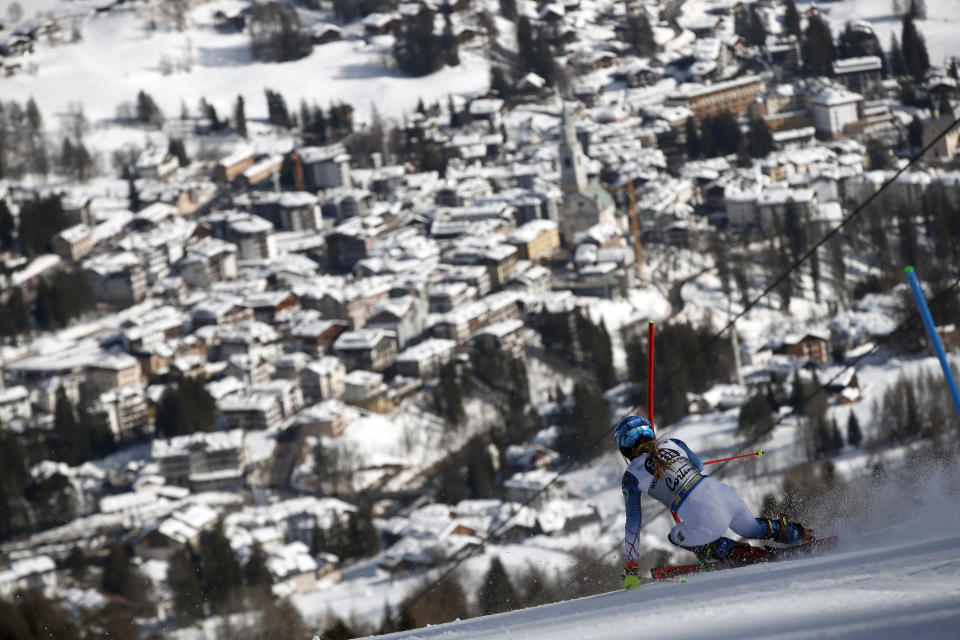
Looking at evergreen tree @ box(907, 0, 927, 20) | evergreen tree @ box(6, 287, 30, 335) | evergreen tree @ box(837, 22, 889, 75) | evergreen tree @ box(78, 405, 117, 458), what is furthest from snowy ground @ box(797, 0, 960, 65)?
evergreen tree @ box(78, 405, 117, 458)

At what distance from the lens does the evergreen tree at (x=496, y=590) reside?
7.71 meters

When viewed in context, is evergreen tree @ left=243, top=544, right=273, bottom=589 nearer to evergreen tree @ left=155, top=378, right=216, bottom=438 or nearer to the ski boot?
evergreen tree @ left=155, top=378, right=216, bottom=438

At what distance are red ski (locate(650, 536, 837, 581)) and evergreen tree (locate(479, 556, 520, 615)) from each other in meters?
4.69

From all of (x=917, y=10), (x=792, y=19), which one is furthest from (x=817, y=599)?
(x=792, y=19)

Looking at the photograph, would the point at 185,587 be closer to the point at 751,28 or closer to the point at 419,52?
the point at 419,52

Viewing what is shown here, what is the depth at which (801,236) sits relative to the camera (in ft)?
61.4

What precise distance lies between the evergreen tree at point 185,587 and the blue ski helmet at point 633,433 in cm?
831

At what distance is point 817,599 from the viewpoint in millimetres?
1888

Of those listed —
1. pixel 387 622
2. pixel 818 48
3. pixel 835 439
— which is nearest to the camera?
pixel 387 622

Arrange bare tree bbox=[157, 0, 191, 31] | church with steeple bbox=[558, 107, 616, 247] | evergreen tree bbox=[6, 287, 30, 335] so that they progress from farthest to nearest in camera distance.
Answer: bare tree bbox=[157, 0, 191, 31]
church with steeple bbox=[558, 107, 616, 247]
evergreen tree bbox=[6, 287, 30, 335]

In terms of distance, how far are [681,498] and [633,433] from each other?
0.51 ft

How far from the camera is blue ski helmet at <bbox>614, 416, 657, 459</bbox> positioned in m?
2.39

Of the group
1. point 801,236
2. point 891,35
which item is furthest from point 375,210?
point 891,35

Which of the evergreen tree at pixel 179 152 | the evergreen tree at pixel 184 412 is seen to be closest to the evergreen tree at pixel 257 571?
the evergreen tree at pixel 184 412
